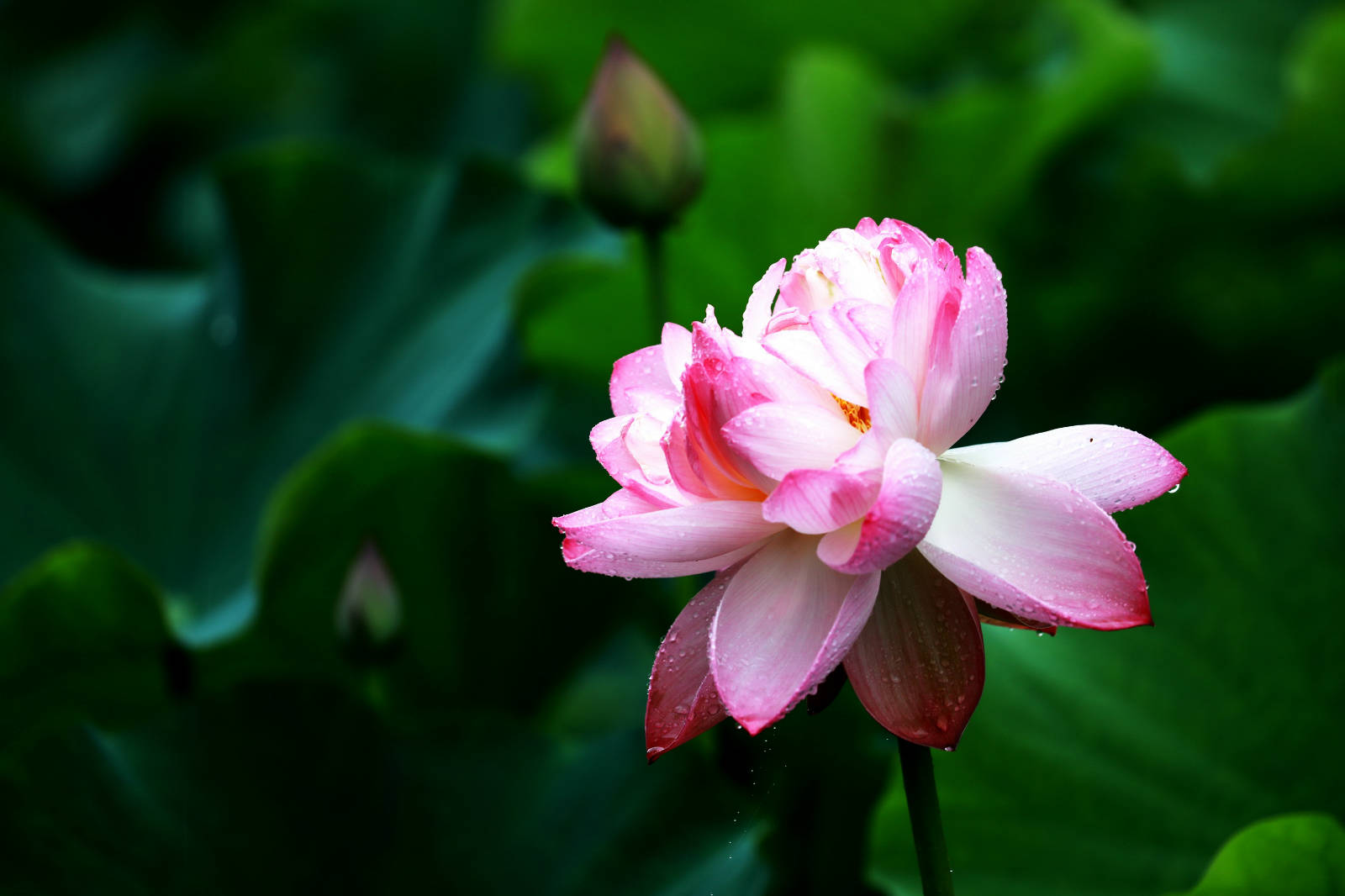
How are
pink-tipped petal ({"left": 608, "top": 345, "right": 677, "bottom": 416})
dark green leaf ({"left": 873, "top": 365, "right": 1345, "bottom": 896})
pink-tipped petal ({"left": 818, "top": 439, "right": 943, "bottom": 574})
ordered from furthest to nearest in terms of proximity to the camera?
dark green leaf ({"left": 873, "top": 365, "right": 1345, "bottom": 896}) → pink-tipped petal ({"left": 608, "top": 345, "right": 677, "bottom": 416}) → pink-tipped petal ({"left": 818, "top": 439, "right": 943, "bottom": 574})

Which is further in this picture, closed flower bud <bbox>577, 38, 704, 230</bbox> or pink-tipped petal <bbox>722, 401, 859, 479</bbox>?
closed flower bud <bbox>577, 38, 704, 230</bbox>

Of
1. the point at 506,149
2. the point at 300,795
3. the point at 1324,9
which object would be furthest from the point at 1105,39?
the point at 506,149

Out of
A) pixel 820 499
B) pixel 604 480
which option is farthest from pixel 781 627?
pixel 604 480

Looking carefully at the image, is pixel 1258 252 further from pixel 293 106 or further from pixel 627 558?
pixel 293 106

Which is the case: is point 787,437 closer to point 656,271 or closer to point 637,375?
point 637,375

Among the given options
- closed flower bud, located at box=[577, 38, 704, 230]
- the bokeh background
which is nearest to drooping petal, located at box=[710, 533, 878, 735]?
the bokeh background

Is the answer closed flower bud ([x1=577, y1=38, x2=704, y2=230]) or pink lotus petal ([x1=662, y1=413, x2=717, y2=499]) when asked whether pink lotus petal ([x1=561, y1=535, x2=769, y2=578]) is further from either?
closed flower bud ([x1=577, y1=38, x2=704, y2=230])

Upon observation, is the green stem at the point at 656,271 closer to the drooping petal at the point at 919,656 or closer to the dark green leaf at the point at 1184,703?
the dark green leaf at the point at 1184,703
